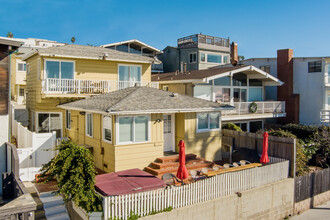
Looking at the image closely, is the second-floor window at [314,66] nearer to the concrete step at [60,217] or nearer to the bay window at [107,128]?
the bay window at [107,128]

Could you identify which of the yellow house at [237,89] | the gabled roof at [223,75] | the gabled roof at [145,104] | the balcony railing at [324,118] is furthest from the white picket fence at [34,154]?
the balcony railing at [324,118]

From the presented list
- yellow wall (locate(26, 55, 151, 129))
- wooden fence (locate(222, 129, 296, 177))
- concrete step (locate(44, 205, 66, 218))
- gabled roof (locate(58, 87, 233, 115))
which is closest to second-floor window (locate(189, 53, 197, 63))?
yellow wall (locate(26, 55, 151, 129))

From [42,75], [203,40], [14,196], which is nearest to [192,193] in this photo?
[14,196]

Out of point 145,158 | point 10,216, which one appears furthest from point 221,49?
point 10,216

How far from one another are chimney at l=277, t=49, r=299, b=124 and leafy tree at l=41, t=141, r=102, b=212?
72.4 feet

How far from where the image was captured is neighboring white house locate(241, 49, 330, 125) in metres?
25.9

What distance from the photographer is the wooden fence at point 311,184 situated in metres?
13.9

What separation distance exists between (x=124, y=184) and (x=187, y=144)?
20.2 ft

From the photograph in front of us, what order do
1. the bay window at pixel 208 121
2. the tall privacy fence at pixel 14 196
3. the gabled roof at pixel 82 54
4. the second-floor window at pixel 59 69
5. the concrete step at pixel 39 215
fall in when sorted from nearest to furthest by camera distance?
1. the tall privacy fence at pixel 14 196
2. the concrete step at pixel 39 215
3. the bay window at pixel 208 121
4. the gabled roof at pixel 82 54
5. the second-floor window at pixel 59 69

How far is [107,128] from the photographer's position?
13312 mm

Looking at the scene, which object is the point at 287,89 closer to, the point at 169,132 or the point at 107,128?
the point at 169,132

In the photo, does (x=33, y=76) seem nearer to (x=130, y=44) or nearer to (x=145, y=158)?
(x=145, y=158)

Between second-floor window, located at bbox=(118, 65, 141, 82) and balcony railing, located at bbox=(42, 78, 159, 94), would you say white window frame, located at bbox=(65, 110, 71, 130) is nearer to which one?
balcony railing, located at bbox=(42, 78, 159, 94)

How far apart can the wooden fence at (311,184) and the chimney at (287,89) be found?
11.7 m
